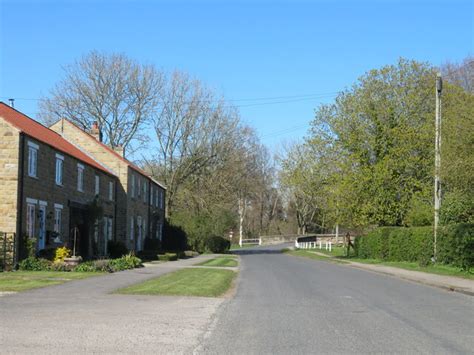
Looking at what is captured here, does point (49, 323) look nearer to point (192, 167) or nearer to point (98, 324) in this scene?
point (98, 324)

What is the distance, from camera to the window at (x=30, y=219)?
84.4 feet

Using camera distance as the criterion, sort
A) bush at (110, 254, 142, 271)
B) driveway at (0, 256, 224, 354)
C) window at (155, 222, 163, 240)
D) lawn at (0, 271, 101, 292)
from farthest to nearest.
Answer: window at (155, 222, 163, 240), bush at (110, 254, 142, 271), lawn at (0, 271, 101, 292), driveway at (0, 256, 224, 354)

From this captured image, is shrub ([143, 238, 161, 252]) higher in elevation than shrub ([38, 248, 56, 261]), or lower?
lower

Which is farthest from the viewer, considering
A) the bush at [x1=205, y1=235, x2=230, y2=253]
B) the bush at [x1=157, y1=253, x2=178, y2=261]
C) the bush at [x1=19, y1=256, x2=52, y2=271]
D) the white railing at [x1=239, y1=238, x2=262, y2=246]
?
the white railing at [x1=239, y1=238, x2=262, y2=246]

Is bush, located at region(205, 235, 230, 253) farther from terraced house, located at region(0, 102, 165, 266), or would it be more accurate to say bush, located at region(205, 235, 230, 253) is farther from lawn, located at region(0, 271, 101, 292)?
lawn, located at region(0, 271, 101, 292)

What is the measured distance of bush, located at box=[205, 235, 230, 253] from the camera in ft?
189

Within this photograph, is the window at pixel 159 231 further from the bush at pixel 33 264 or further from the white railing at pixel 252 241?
the white railing at pixel 252 241

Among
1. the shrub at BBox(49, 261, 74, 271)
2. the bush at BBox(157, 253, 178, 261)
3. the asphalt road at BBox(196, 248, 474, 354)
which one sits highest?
the asphalt road at BBox(196, 248, 474, 354)

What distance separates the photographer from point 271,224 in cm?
10406

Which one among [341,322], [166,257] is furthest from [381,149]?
[341,322]

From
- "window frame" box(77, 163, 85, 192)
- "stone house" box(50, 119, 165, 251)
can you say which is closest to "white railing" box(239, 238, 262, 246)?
"stone house" box(50, 119, 165, 251)

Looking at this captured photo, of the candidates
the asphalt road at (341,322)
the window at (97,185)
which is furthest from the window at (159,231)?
the asphalt road at (341,322)

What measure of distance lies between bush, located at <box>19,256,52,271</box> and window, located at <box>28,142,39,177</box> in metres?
3.86

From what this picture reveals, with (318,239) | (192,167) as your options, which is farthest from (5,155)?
(318,239)
